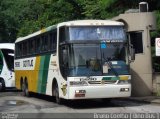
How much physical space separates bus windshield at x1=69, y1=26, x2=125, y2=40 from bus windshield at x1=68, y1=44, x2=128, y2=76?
360mm

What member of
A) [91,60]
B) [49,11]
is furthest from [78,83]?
[49,11]

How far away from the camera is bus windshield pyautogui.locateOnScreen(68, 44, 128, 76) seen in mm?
19047

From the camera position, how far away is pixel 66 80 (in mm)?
19328

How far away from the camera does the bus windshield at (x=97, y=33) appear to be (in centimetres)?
1956

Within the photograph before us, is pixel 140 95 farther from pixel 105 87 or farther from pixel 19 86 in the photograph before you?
pixel 19 86

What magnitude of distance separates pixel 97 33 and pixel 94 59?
1.18 meters

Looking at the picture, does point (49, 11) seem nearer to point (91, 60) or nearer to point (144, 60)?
point (144, 60)

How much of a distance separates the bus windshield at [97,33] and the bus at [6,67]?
1526 centimetres

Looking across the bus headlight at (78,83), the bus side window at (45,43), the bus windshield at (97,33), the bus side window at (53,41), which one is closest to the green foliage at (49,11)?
the bus side window at (45,43)

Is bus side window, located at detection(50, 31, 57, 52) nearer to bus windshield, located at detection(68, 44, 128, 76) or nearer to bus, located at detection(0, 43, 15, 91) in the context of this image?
bus windshield, located at detection(68, 44, 128, 76)

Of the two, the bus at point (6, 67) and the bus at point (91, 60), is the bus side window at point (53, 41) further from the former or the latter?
the bus at point (6, 67)

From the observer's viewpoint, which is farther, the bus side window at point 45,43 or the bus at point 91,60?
the bus side window at point 45,43

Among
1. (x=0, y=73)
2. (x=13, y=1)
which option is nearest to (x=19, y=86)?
(x=0, y=73)

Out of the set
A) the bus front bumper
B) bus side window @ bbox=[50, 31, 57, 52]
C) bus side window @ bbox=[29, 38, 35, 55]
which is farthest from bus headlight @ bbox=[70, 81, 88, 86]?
bus side window @ bbox=[29, 38, 35, 55]
